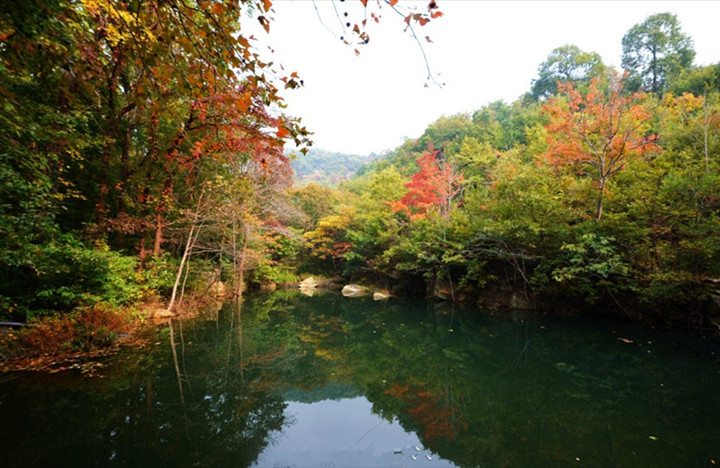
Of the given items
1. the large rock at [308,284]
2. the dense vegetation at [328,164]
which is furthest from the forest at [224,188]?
the dense vegetation at [328,164]

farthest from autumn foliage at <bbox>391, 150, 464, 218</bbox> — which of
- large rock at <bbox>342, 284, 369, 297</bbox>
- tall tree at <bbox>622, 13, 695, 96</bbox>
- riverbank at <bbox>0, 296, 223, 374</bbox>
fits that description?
tall tree at <bbox>622, 13, 695, 96</bbox>

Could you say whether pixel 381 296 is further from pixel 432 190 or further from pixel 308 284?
pixel 308 284

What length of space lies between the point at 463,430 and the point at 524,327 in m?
6.17

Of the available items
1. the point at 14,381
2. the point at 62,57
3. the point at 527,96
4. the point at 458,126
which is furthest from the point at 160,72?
the point at 527,96

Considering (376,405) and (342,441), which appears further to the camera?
(376,405)

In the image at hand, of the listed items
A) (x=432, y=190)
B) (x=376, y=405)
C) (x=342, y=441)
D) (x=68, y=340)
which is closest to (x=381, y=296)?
(x=432, y=190)

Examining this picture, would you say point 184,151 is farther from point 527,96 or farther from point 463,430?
point 527,96

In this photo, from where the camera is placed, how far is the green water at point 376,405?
9.71ft

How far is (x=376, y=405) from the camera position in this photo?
4234 millimetres

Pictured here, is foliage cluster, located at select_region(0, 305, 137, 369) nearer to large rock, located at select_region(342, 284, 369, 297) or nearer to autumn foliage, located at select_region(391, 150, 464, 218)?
autumn foliage, located at select_region(391, 150, 464, 218)

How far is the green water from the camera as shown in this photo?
9.71ft

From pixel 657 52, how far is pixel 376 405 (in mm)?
32715

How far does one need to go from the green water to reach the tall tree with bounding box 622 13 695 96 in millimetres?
24960

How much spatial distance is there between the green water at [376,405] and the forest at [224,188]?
1910 mm
